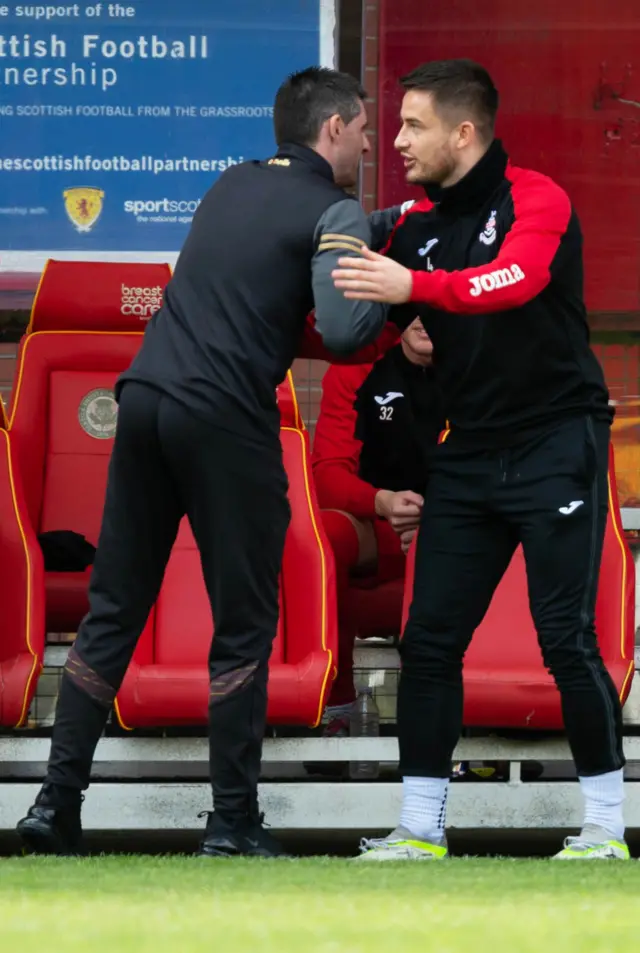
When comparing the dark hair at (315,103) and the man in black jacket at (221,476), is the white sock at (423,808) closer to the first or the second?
the man in black jacket at (221,476)

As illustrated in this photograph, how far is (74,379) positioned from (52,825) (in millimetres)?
1720

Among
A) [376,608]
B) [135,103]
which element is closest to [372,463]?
[376,608]

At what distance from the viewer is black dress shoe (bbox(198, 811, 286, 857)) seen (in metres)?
2.98

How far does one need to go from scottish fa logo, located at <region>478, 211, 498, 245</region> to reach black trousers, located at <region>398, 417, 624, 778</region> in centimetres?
33

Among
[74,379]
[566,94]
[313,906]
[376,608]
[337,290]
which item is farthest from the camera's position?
[566,94]

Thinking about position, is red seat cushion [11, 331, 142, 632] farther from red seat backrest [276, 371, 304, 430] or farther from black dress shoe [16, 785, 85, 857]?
black dress shoe [16, 785, 85, 857]

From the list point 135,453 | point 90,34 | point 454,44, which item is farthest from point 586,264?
point 135,453

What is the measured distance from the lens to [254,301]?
2992 mm

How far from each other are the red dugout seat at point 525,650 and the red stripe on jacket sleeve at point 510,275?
800 millimetres

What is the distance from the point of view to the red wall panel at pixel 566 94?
5.26 m

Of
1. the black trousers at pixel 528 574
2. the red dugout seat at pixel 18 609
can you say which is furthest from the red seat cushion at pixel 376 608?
the black trousers at pixel 528 574

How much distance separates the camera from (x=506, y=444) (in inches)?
122

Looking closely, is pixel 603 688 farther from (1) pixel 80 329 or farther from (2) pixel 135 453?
(1) pixel 80 329

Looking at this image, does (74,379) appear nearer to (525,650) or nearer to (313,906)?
(525,650)
